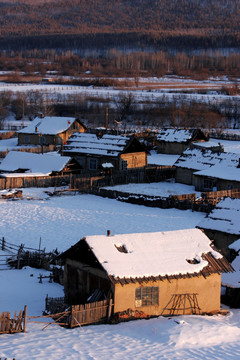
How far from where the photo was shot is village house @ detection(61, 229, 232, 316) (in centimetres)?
1789

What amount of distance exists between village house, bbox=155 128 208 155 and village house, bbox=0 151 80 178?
1307 cm

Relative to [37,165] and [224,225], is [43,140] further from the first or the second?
[224,225]

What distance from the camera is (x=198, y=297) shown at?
62.0ft

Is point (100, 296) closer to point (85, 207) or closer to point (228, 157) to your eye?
point (85, 207)

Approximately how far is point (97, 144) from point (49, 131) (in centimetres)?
1254

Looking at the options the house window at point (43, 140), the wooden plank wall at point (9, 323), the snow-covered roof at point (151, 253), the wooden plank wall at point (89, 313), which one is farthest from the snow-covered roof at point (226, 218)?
the house window at point (43, 140)

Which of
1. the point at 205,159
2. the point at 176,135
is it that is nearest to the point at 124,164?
the point at 205,159

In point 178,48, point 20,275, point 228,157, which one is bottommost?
point 20,275

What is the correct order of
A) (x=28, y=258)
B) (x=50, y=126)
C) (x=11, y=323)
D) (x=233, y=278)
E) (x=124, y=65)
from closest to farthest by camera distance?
(x=11, y=323) → (x=233, y=278) → (x=28, y=258) → (x=50, y=126) → (x=124, y=65)

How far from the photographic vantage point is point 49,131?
185ft

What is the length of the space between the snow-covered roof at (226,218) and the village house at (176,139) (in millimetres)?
27545

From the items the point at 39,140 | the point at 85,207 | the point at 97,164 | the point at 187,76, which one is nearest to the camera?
the point at 85,207

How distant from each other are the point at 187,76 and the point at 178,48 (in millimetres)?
54842

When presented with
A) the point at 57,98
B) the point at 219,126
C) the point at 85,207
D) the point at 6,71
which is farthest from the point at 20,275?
the point at 6,71
